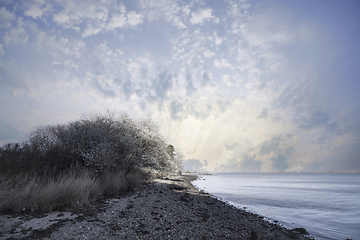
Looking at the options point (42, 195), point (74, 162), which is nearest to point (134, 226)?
point (42, 195)

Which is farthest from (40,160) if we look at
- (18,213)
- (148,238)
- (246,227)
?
(246,227)

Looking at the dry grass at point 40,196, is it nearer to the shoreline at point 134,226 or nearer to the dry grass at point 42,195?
the dry grass at point 42,195

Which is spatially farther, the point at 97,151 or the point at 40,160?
the point at 97,151

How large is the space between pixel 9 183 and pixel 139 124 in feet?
45.3

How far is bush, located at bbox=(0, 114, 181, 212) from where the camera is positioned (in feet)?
26.2

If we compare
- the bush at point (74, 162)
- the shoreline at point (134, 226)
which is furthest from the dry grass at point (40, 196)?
the shoreline at point (134, 226)

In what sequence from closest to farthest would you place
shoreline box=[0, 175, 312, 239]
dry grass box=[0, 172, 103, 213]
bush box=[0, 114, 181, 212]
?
shoreline box=[0, 175, 312, 239]
dry grass box=[0, 172, 103, 213]
bush box=[0, 114, 181, 212]

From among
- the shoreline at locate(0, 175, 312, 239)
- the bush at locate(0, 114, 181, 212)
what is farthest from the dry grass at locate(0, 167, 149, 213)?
the shoreline at locate(0, 175, 312, 239)

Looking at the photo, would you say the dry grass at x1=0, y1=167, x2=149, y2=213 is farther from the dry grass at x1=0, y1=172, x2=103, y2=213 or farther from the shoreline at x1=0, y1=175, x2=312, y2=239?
the shoreline at x1=0, y1=175, x2=312, y2=239

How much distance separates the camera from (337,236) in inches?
416

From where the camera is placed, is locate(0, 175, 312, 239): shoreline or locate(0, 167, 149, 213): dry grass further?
locate(0, 167, 149, 213): dry grass

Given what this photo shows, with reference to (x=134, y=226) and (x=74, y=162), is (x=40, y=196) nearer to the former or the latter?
(x=134, y=226)

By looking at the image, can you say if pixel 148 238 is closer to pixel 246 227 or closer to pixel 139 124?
pixel 246 227

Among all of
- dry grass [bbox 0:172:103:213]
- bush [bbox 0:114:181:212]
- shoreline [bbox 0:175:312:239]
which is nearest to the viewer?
shoreline [bbox 0:175:312:239]
